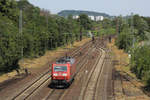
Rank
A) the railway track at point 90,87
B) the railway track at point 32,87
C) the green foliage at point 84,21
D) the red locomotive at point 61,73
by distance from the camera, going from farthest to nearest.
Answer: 1. the green foliage at point 84,21
2. the red locomotive at point 61,73
3. the railway track at point 90,87
4. the railway track at point 32,87

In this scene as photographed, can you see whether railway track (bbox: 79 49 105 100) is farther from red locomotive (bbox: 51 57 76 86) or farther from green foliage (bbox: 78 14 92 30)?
green foliage (bbox: 78 14 92 30)

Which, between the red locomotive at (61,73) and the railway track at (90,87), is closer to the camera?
the railway track at (90,87)

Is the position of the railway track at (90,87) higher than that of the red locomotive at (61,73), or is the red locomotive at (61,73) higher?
the red locomotive at (61,73)

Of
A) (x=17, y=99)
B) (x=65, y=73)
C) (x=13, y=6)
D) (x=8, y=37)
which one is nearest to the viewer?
(x=17, y=99)

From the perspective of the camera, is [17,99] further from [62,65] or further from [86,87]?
[86,87]

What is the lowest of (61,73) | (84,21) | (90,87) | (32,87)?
(90,87)

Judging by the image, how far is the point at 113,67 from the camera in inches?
1554

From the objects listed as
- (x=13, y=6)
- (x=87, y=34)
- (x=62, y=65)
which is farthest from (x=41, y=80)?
(x=87, y=34)

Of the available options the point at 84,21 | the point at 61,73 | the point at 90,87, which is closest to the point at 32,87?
the point at 61,73

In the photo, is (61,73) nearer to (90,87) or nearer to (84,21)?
(90,87)

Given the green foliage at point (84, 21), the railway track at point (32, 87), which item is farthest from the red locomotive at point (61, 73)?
the green foliage at point (84, 21)

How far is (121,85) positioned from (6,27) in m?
16.8

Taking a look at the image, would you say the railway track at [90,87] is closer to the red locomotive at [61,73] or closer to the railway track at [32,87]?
the red locomotive at [61,73]

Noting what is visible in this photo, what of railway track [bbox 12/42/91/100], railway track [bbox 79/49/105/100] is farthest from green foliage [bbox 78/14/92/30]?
railway track [bbox 12/42/91/100]
